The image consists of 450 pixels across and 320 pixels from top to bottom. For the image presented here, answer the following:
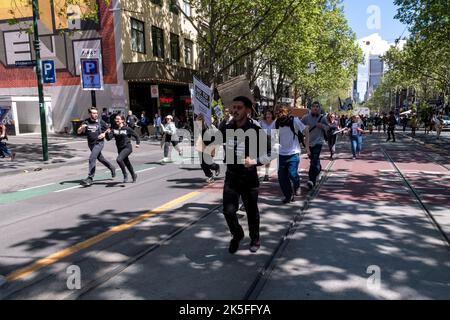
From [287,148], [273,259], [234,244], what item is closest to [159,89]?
[287,148]

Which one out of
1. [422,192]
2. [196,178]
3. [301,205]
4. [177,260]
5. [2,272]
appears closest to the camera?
[2,272]

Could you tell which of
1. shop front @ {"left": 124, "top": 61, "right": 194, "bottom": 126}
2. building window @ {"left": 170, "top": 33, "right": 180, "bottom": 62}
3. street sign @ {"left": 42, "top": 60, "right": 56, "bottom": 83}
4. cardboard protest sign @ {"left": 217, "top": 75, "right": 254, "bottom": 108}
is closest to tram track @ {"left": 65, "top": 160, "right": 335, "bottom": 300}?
street sign @ {"left": 42, "top": 60, "right": 56, "bottom": 83}

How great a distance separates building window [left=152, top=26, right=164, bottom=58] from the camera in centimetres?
2672

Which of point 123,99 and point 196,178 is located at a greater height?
point 123,99

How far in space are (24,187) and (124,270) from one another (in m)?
6.57

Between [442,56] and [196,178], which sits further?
[442,56]

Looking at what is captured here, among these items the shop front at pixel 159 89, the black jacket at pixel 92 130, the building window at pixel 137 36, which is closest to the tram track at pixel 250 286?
the black jacket at pixel 92 130

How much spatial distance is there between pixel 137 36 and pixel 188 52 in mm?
6807

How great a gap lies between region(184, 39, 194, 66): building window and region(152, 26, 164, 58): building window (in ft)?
11.3

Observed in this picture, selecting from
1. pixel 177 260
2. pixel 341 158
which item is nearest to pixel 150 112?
pixel 341 158

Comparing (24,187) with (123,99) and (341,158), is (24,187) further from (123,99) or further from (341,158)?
(123,99)

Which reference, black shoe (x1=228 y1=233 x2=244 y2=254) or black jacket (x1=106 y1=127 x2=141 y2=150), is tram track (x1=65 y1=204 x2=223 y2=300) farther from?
black jacket (x1=106 y1=127 x2=141 y2=150)

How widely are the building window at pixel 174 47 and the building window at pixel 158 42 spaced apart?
51.4 inches

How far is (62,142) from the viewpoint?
20.1 metres
